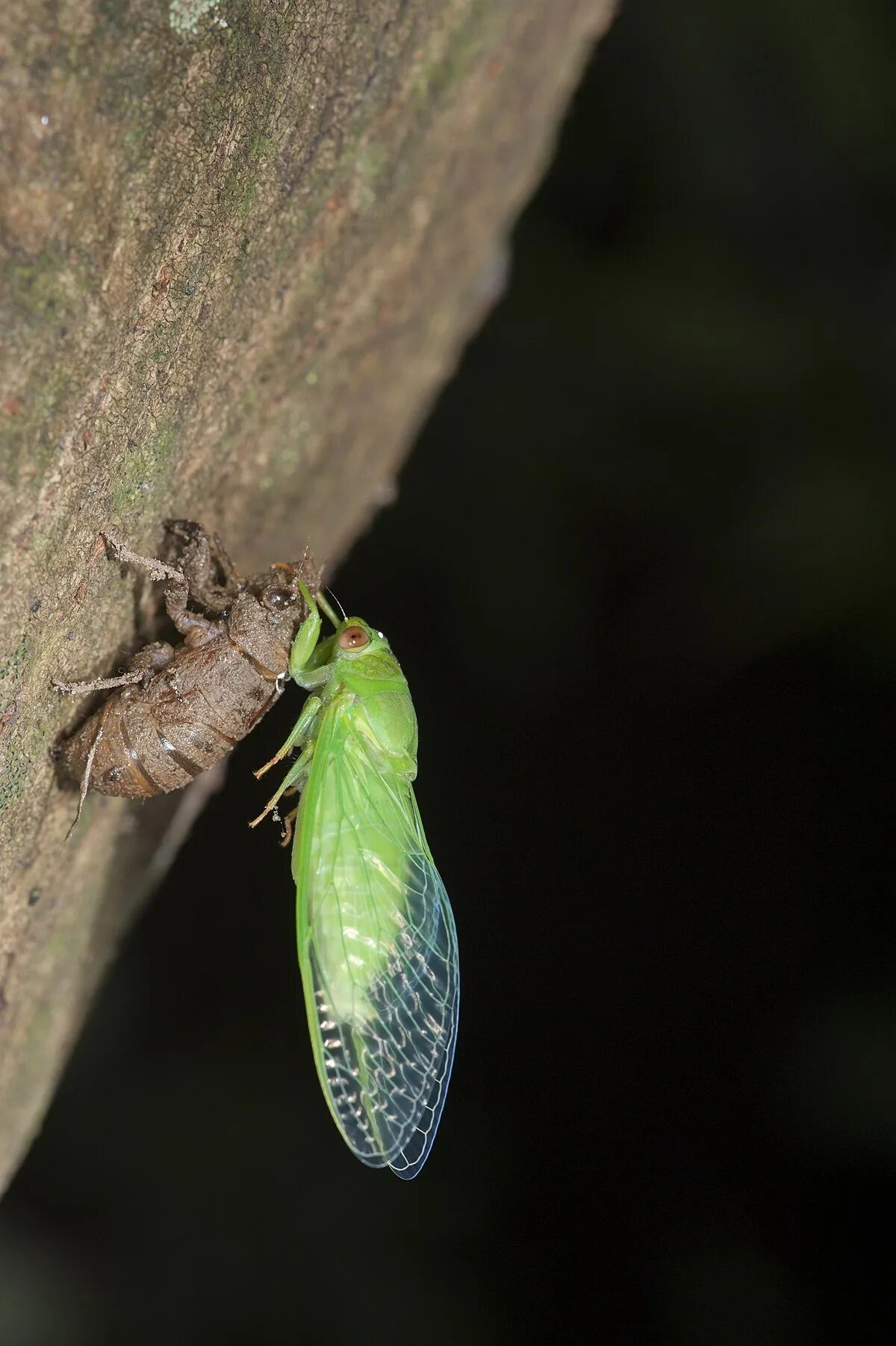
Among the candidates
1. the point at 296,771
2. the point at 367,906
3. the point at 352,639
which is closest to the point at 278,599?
the point at 352,639

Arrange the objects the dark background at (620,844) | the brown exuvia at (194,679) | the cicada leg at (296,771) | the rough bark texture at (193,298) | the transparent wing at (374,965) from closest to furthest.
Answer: the rough bark texture at (193,298), the brown exuvia at (194,679), the transparent wing at (374,965), the cicada leg at (296,771), the dark background at (620,844)

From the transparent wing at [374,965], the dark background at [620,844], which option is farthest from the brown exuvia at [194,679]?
the dark background at [620,844]

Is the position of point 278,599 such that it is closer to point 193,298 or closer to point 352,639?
point 352,639

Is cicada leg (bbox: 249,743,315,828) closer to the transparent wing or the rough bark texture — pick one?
the transparent wing

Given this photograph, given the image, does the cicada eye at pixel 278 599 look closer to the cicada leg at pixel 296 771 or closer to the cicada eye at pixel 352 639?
the cicada eye at pixel 352 639

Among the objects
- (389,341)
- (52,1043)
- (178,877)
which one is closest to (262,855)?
(178,877)

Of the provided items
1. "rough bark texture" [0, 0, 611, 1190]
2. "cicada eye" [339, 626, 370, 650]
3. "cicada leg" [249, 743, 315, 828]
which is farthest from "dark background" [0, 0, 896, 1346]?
"cicada eye" [339, 626, 370, 650]
